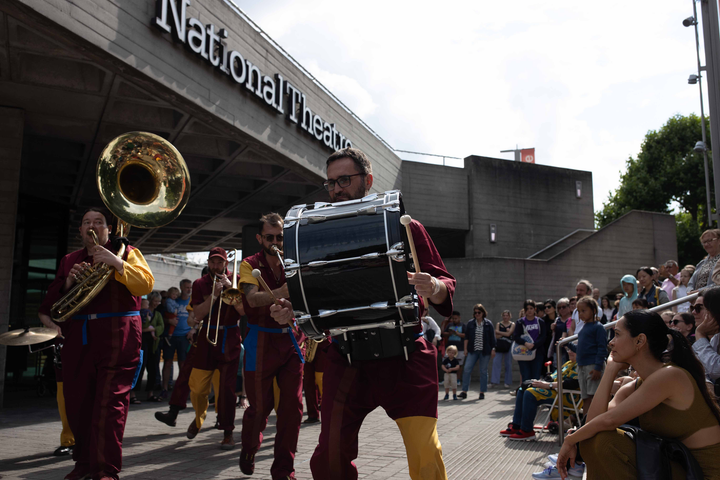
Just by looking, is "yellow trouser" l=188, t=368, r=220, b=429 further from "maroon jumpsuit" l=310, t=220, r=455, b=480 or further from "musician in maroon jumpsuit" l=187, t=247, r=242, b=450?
"maroon jumpsuit" l=310, t=220, r=455, b=480

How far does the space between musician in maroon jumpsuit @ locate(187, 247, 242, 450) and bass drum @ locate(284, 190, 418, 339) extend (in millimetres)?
4019

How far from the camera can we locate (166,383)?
1145 centimetres

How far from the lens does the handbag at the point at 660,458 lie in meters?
3.17

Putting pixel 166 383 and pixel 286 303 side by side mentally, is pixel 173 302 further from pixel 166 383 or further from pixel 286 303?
pixel 286 303

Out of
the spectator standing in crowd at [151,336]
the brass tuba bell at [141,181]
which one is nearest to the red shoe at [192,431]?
the brass tuba bell at [141,181]

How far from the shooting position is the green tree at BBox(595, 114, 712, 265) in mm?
34875

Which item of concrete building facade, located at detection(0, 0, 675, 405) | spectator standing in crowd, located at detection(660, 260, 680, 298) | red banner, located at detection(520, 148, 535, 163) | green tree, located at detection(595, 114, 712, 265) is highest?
red banner, located at detection(520, 148, 535, 163)

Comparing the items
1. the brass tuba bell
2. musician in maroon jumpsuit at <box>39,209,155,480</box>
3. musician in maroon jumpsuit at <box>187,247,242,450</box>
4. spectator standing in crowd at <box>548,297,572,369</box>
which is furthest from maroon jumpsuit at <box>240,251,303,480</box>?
spectator standing in crowd at <box>548,297,572,369</box>

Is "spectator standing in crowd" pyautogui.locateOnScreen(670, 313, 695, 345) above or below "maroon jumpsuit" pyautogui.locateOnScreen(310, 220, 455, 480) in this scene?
above

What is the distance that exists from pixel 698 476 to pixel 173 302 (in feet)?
35.5

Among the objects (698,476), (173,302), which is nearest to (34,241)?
(173,302)

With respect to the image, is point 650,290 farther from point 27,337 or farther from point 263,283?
→ point 27,337

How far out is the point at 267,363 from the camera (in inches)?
200

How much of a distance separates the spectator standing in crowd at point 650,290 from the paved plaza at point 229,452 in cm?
315
